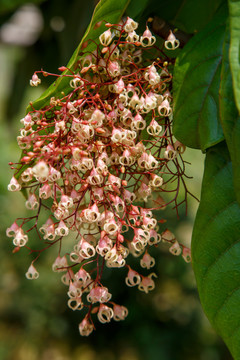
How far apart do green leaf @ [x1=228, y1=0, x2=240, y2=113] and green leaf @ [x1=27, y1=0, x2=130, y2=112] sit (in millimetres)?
209

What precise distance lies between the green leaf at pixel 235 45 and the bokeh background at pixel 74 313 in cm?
187

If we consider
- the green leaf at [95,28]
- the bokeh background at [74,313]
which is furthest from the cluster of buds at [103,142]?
the bokeh background at [74,313]

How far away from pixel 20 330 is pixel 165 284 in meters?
1.72

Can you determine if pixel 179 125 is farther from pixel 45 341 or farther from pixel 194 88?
pixel 45 341

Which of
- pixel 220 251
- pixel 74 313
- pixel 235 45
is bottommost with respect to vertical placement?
pixel 74 313

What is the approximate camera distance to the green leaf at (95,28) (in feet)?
2.17

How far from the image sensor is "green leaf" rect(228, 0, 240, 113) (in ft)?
1.62

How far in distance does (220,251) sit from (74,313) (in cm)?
385

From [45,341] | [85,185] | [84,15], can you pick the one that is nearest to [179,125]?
[85,185]

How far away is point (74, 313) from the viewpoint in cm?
426

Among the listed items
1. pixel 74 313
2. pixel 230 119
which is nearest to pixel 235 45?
pixel 230 119

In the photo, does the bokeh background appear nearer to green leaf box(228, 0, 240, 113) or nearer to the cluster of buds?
the cluster of buds

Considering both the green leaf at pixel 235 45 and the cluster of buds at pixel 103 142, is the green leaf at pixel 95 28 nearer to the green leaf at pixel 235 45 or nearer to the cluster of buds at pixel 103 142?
the cluster of buds at pixel 103 142

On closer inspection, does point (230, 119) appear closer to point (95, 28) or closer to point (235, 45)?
point (235, 45)
